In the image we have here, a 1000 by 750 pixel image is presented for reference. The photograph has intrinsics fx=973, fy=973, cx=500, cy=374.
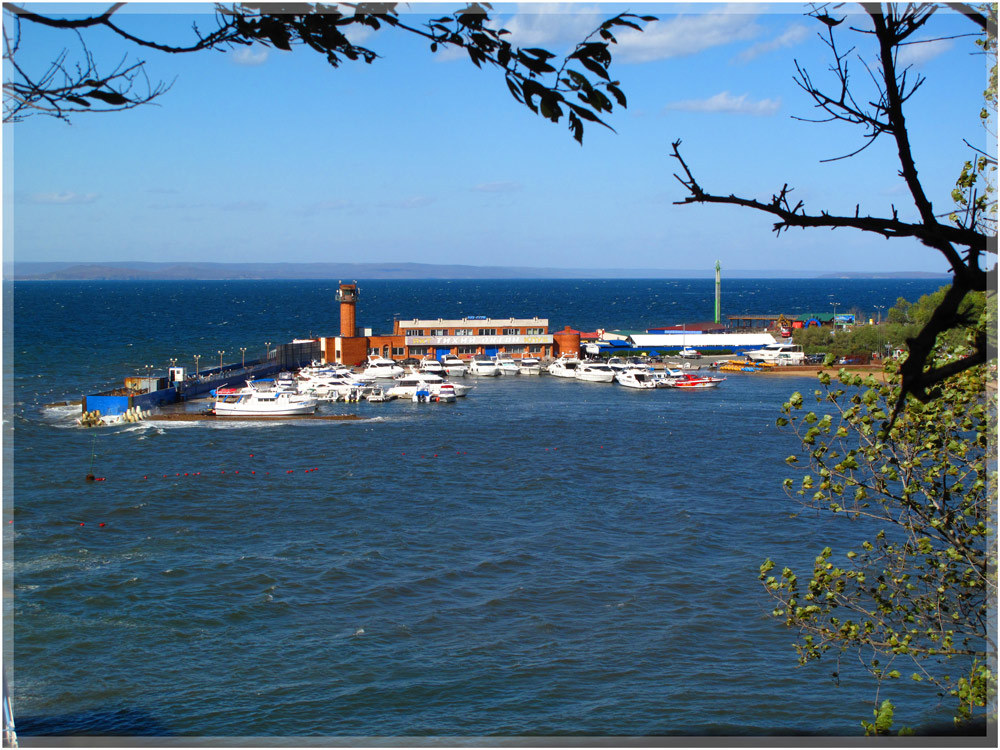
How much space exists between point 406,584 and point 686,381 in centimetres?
3729

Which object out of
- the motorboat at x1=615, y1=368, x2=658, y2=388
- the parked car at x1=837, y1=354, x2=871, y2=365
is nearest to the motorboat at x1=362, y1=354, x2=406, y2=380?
the motorboat at x1=615, y1=368, x2=658, y2=388

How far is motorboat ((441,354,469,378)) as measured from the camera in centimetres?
5816

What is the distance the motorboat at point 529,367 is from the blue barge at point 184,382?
12514mm

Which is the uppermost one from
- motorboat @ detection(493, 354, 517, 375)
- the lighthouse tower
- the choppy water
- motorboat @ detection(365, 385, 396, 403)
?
the lighthouse tower

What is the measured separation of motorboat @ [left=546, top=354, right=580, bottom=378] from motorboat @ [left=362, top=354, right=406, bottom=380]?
9.43 metres

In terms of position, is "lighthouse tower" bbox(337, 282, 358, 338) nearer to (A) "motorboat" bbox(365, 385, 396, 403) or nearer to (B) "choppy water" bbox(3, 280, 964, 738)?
(A) "motorboat" bbox(365, 385, 396, 403)

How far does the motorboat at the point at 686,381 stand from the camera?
52781 mm

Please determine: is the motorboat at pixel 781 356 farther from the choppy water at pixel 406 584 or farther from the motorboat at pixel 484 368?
the choppy water at pixel 406 584

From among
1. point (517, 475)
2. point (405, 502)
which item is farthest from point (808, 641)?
point (517, 475)

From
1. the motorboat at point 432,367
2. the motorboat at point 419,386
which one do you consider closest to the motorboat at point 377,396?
the motorboat at point 419,386

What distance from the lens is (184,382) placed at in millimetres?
45500

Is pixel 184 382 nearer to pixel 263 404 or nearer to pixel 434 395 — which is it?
pixel 263 404

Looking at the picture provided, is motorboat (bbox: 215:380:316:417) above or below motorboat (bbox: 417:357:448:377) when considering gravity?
below

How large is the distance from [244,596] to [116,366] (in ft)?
146
